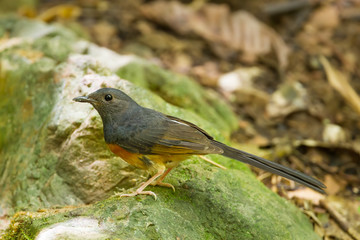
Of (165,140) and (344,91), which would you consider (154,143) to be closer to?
(165,140)

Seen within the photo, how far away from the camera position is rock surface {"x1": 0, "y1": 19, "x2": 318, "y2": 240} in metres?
3.04

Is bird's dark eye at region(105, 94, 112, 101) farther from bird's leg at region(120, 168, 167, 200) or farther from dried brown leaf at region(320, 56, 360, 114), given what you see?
dried brown leaf at region(320, 56, 360, 114)

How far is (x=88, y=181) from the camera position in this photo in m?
3.87

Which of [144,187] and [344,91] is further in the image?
[344,91]

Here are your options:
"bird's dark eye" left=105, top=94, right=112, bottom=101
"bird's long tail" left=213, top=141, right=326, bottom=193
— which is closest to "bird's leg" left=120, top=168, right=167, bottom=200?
"bird's long tail" left=213, top=141, right=326, bottom=193

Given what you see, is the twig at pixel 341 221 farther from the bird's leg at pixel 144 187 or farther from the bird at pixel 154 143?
the bird's leg at pixel 144 187

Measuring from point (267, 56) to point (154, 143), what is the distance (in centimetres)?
528

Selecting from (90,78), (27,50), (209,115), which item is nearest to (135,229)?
(90,78)

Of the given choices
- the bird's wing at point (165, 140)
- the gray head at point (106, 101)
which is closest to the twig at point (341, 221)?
the bird's wing at point (165, 140)

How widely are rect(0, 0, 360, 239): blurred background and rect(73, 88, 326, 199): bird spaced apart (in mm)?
1385

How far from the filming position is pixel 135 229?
9.54 ft

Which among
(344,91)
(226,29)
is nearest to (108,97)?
(344,91)

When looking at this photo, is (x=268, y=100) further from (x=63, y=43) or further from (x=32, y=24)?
(x=32, y=24)

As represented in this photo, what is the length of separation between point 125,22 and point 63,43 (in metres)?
3.28
